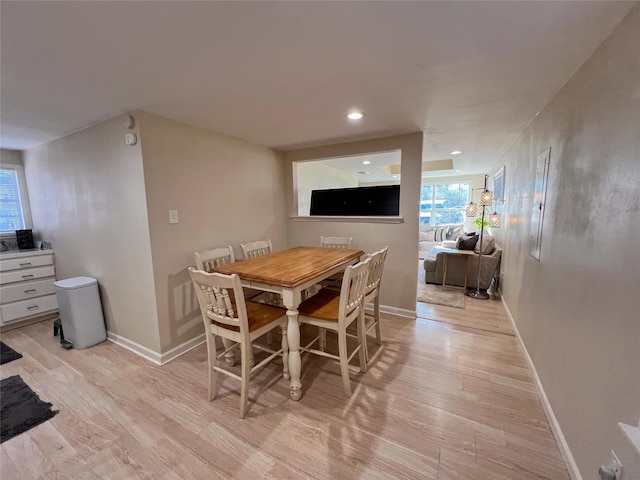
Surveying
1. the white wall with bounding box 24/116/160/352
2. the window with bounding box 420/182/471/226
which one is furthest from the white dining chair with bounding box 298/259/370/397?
the window with bounding box 420/182/471/226

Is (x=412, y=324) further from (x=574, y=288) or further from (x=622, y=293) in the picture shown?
(x=622, y=293)

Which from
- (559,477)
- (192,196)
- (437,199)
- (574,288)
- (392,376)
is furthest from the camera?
(437,199)

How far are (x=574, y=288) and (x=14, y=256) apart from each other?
501cm

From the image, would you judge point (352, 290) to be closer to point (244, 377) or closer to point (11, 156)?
point (244, 377)

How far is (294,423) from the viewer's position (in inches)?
64.9

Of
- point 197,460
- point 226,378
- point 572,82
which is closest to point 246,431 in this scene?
point 197,460

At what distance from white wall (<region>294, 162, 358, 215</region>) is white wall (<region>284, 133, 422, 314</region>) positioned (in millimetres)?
679

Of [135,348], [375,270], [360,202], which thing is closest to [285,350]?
[375,270]

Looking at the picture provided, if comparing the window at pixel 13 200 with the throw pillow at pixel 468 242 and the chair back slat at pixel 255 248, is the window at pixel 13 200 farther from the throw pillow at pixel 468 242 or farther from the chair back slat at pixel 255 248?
the throw pillow at pixel 468 242

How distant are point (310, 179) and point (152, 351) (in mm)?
3413

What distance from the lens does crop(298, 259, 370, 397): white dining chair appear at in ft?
5.82

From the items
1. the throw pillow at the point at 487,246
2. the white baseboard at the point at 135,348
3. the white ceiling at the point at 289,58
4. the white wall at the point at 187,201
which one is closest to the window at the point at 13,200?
the white ceiling at the point at 289,58

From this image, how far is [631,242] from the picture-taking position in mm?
984

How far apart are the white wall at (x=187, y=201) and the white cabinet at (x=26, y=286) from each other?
2138 mm
